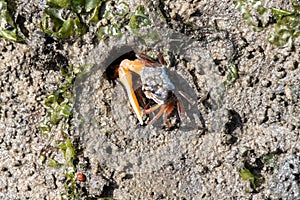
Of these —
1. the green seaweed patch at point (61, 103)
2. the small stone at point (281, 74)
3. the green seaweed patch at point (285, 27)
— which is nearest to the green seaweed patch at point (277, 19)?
the green seaweed patch at point (285, 27)

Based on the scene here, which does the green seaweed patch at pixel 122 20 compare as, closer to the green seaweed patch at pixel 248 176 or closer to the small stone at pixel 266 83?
the small stone at pixel 266 83

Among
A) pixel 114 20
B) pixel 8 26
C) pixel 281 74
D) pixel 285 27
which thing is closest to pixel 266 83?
pixel 281 74

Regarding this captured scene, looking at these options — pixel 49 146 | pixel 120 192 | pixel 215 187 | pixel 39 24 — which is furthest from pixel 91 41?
pixel 215 187

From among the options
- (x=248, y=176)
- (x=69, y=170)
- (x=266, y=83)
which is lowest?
(x=248, y=176)

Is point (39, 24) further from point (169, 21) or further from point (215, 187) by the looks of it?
point (215, 187)

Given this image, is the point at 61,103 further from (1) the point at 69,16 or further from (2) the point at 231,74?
(2) the point at 231,74
